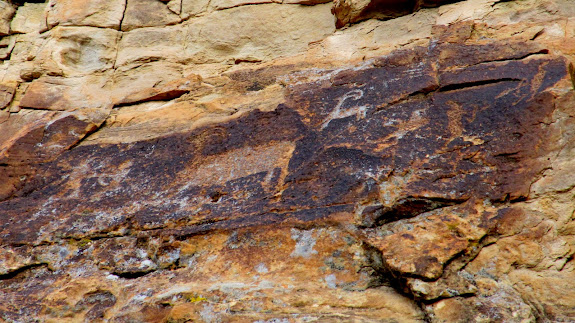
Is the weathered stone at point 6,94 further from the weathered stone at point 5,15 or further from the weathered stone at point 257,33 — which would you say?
the weathered stone at point 257,33

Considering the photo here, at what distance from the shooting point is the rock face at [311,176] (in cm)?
232

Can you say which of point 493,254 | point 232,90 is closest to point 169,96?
point 232,90

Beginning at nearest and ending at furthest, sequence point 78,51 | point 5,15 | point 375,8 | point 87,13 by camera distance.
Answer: point 375,8 → point 78,51 → point 87,13 → point 5,15

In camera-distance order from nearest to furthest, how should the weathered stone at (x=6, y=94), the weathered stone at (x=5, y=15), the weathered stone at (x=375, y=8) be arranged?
the weathered stone at (x=375, y=8), the weathered stone at (x=6, y=94), the weathered stone at (x=5, y=15)

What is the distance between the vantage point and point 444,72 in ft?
→ 9.87

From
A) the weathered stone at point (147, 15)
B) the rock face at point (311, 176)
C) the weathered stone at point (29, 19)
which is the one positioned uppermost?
the weathered stone at point (29, 19)

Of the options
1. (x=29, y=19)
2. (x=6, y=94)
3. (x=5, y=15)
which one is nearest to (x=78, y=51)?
(x=6, y=94)

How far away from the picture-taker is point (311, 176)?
2.78m

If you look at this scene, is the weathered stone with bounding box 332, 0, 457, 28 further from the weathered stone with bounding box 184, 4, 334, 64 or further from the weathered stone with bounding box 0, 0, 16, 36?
the weathered stone with bounding box 0, 0, 16, 36

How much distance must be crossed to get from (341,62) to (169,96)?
4.31 ft

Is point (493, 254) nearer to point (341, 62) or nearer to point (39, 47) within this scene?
point (341, 62)

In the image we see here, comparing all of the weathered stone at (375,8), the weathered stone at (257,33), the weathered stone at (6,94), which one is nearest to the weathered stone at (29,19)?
the weathered stone at (6,94)

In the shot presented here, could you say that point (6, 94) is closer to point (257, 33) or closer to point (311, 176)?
point (257, 33)

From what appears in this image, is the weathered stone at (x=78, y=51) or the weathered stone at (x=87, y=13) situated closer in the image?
the weathered stone at (x=78, y=51)
